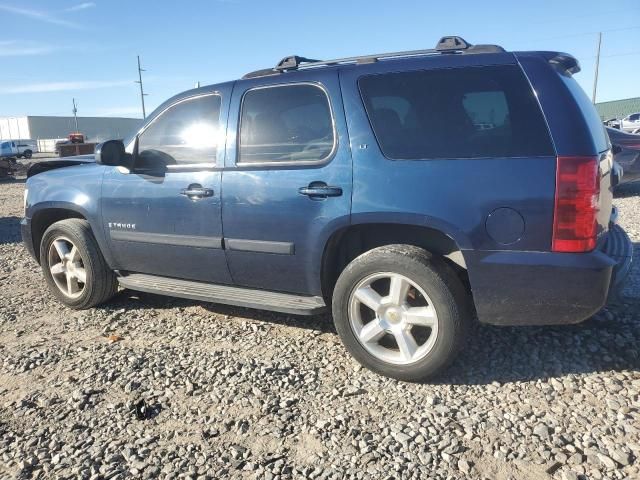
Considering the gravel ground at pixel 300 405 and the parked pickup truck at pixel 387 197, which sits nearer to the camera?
the gravel ground at pixel 300 405

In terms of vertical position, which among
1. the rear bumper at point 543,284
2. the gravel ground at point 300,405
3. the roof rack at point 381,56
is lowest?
the gravel ground at point 300,405

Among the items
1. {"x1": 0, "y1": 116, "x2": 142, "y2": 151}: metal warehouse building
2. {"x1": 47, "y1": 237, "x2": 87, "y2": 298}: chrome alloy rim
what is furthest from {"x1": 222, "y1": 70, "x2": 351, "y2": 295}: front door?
{"x1": 0, "y1": 116, "x2": 142, "y2": 151}: metal warehouse building

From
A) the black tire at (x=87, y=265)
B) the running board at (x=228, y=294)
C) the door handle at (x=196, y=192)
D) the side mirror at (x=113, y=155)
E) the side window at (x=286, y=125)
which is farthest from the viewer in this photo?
the black tire at (x=87, y=265)

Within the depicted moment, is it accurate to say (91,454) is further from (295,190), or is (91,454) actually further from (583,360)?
(583,360)

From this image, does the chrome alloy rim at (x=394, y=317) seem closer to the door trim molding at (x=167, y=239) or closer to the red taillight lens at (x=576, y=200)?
the red taillight lens at (x=576, y=200)

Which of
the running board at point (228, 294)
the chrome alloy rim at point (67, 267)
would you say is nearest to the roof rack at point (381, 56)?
the running board at point (228, 294)

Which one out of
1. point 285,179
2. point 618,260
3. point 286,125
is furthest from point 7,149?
point 618,260

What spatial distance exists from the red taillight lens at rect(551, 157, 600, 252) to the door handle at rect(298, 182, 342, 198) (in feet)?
4.01

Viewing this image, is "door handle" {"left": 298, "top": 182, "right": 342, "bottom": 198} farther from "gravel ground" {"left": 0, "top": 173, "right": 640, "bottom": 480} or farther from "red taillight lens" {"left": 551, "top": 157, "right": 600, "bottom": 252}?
"red taillight lens" {"left": 551, "top": 157, "right": 600, "bottom": 252}

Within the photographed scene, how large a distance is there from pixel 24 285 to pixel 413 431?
15.0 feet

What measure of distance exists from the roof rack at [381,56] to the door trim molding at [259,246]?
4.02 ft

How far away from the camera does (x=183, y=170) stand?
12.3ft

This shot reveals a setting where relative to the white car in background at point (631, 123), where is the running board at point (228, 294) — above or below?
below

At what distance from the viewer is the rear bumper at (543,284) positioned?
8.61 ft
